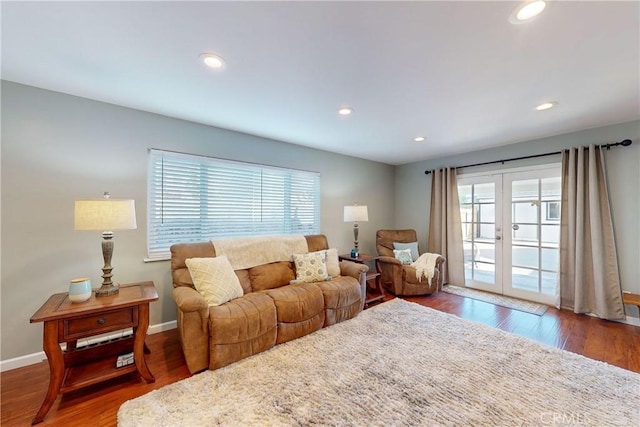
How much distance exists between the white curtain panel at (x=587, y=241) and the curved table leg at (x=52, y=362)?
5.04 m

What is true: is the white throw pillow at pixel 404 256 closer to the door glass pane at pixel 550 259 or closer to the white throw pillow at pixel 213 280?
the door glass pane at pixel 550 259

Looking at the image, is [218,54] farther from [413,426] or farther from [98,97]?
[413,426]

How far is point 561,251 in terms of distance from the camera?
3.28m

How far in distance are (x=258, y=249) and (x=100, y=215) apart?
149 cm

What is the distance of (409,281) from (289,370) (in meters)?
2.44

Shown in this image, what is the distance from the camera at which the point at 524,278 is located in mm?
3686

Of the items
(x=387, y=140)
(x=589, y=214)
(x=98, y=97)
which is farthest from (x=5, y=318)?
(x=589, y=214)

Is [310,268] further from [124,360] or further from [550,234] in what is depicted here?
[550,234]

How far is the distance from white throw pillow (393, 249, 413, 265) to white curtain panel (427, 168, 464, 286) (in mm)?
604

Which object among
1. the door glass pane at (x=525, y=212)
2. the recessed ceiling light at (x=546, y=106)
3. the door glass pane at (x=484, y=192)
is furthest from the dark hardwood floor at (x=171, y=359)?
the recessed ceiling light at (x=546, y=106)

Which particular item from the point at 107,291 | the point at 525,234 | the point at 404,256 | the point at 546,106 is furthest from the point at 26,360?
the point at 525,234

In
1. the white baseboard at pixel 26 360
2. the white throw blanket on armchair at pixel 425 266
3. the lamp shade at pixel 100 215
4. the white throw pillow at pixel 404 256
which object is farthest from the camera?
the white throw pillow at pixel 404 256

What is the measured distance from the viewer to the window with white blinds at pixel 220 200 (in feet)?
→ 8.82

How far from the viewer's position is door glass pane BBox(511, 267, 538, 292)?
3594 mm
